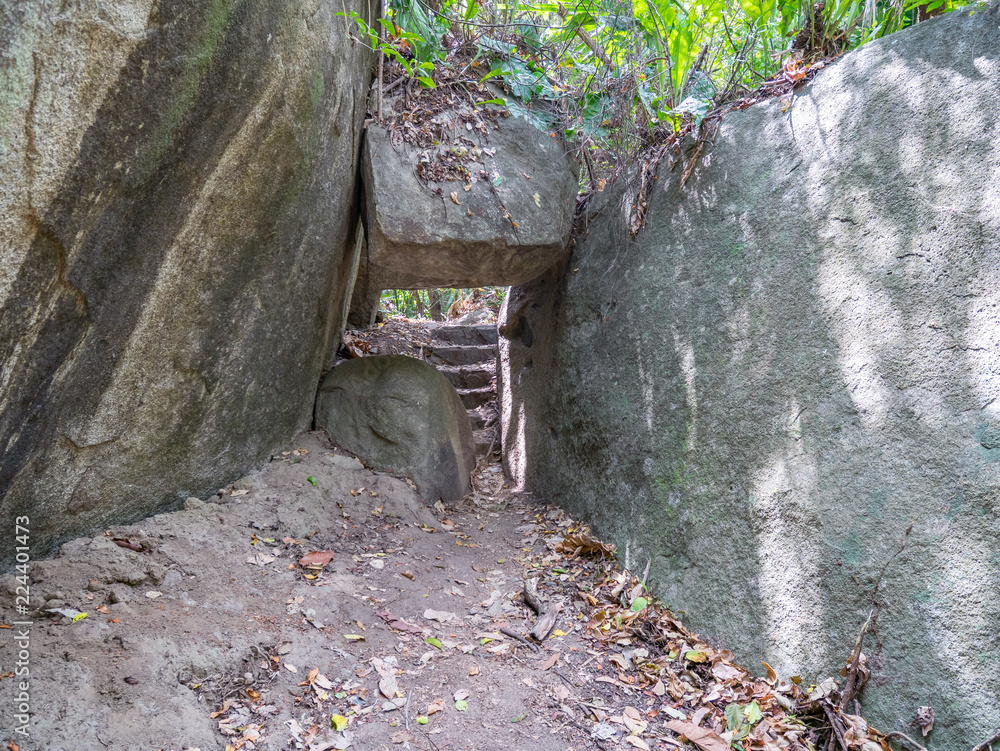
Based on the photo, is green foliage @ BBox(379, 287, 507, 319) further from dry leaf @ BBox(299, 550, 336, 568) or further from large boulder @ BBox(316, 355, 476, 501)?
dry leaf @ BBox(299, 550, 336, 568)

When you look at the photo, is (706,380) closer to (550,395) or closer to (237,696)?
(550,395)

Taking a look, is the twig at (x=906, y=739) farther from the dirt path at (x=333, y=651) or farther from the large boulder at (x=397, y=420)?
the large boulder at (x=397, y=420)

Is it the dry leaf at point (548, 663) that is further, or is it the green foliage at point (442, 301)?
the green foliage at point (442, 301)

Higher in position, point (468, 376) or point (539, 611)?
point (468, 376)

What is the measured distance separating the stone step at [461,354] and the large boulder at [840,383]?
3.62 metres

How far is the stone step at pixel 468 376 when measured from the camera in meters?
6.85

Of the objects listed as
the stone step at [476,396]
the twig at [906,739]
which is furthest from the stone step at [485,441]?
the twig at [906,739]

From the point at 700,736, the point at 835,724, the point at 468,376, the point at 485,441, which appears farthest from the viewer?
the point at 468,376

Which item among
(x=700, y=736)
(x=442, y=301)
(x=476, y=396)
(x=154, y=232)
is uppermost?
(x=442, y=301)

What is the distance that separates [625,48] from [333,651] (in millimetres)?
4435

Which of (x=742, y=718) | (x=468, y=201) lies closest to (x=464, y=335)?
(x=468, y=201)

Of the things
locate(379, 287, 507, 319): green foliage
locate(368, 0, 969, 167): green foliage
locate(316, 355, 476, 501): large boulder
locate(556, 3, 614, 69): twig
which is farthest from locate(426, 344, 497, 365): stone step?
locate(556, 3, 614, 69): twig

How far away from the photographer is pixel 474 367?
7062 mm

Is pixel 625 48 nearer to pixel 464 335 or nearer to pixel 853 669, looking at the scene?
pixel 464 335
